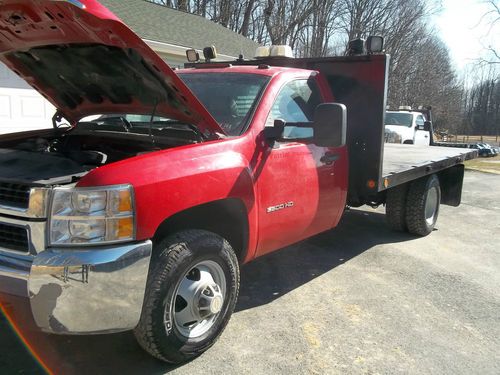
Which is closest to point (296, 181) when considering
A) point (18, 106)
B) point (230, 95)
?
point (230, 95)

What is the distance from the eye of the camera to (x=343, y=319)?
3.76 m

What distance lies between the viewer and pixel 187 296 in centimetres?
299

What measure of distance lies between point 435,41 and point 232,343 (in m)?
47.9

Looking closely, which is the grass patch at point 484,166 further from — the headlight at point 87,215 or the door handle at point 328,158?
the headlight at point 87,215

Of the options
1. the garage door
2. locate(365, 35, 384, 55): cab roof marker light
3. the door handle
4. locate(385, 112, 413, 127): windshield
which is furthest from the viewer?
locate(385, 112, 413, 127): windshield

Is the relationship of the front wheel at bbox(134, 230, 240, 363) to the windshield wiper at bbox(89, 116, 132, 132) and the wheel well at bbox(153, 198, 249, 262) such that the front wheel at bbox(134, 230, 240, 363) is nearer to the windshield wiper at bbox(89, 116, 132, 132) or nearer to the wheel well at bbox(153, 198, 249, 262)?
the wheel well at bbox(153, 198, 249, 262)

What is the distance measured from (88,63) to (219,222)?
1.49 meters

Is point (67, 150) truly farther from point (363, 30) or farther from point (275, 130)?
point (363, 30)

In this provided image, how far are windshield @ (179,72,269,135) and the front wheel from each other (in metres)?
0.96

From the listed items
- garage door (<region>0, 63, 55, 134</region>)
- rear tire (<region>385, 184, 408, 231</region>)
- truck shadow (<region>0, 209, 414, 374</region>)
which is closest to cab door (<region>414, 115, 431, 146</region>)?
truck shadow (<region>0, 209, 414, 374</region>)

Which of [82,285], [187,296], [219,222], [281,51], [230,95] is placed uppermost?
[281,51]

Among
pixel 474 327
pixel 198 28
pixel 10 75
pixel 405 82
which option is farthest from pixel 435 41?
pixel 474 327

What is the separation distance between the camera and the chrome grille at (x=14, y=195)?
8.39 ft

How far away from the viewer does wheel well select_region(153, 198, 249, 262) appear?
10.0 ft
